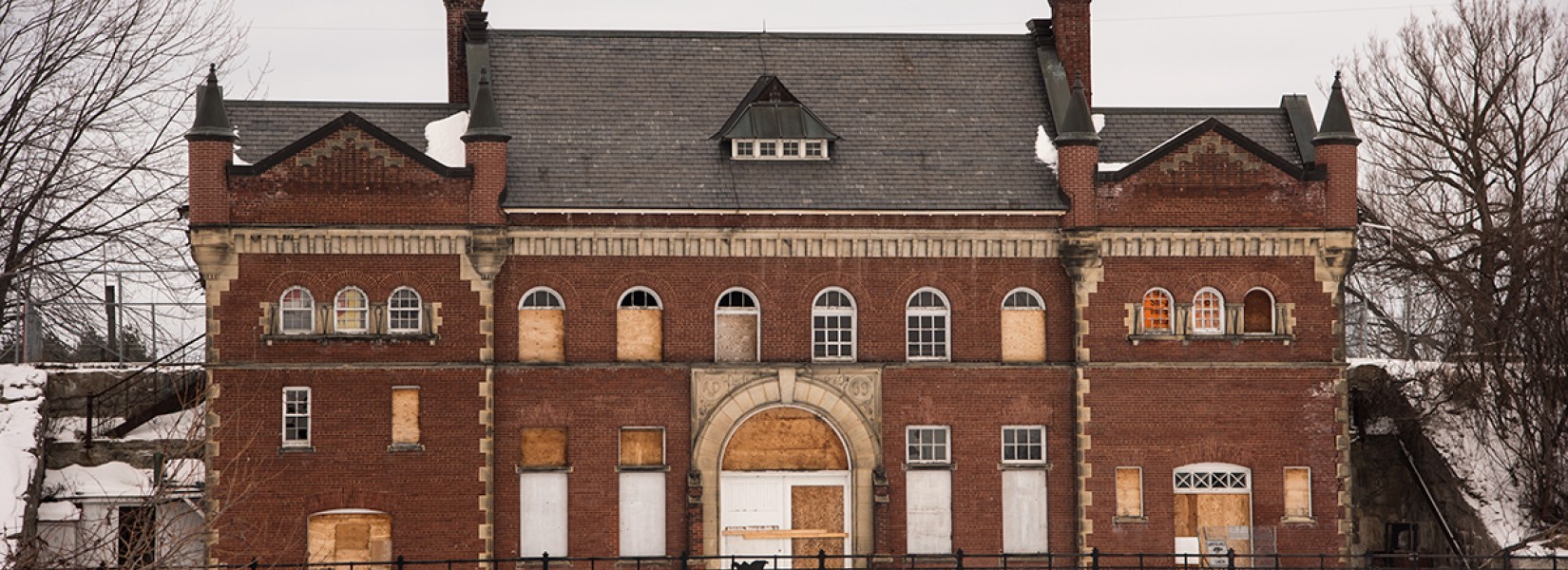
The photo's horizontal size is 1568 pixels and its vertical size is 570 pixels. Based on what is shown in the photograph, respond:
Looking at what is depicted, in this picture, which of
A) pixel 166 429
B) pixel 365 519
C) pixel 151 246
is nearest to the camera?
pixel 365 519

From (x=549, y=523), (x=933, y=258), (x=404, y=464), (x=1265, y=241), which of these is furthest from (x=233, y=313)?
(x=1265, y=241)

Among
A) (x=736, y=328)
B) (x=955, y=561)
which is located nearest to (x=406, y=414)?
(x=736, y=328)

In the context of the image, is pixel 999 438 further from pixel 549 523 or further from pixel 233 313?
pixel 233 313

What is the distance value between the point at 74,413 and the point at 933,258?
18.5 metres

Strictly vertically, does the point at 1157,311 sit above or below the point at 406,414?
above

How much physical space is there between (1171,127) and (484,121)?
1431cm

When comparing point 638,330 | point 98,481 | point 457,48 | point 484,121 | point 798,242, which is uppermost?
point 457,48

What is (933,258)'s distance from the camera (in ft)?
136

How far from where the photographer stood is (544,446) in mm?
40531

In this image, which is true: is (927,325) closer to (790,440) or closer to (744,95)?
(790,440)

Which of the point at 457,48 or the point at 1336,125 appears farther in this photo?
the point at 457,48

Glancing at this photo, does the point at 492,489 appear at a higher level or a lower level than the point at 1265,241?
lower

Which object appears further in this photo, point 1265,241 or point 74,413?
point 74,413

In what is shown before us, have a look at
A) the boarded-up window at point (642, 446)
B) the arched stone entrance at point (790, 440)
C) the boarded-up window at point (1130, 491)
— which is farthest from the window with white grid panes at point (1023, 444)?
the boarded-up window at point (642, 446)
